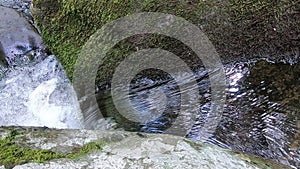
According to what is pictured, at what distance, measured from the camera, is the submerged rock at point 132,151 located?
151cm

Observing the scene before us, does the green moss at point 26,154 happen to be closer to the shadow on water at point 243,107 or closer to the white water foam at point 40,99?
the shadow on water at point 243,107

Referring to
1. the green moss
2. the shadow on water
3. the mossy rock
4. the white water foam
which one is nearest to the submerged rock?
the green moss

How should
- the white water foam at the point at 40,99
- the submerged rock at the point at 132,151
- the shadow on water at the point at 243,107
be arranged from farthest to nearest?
1. the white water foam at the point at 40,99
2. the shadow on water at the point at 243,107
3. the submerged rock at the point at 132,151

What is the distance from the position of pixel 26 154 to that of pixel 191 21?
69.0 inches

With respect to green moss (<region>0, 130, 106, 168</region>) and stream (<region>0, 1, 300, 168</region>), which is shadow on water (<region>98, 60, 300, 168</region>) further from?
green moss (<region>0, 130, 106, 168</region>)

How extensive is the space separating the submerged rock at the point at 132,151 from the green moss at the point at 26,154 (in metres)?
0.02

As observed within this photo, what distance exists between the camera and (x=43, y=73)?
3.65m

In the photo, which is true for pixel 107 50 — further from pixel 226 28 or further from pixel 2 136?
pixel 2 136

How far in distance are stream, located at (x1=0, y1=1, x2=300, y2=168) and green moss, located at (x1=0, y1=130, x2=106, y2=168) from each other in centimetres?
105

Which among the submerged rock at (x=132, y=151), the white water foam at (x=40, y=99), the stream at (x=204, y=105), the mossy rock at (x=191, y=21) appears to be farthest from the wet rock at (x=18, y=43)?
the submerged rock at (x=132, y=151)

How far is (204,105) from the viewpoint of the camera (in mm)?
2777

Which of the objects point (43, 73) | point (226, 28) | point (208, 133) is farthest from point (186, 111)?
point (43, 73)

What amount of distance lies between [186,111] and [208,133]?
0.29m

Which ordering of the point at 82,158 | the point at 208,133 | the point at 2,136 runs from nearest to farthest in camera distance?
the point at 82,158 < the point at 2,136 < the point at 208,133
